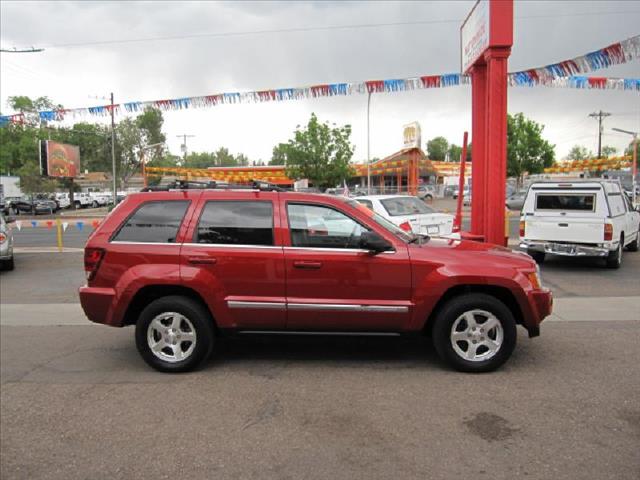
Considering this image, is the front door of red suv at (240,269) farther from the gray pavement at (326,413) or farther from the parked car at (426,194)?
the parked car at (426,194)

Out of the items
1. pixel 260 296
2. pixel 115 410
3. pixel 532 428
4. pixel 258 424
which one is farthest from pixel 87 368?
pixel 532 428

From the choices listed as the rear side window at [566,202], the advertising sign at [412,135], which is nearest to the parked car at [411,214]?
the rear side window at [566,202]

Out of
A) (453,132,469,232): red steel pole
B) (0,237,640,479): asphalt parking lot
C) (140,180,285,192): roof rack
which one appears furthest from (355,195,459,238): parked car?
(140,180,285,192): roof rack

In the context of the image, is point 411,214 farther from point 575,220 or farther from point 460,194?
point 575,220

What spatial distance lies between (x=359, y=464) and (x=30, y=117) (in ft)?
58.2

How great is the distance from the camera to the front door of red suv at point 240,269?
4898 millimetres

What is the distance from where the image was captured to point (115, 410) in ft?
14.1

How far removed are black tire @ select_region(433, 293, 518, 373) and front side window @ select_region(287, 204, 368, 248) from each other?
1.02 meters

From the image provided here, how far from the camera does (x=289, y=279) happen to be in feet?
16.0

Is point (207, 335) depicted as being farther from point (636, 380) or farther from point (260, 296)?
point (636, 380)

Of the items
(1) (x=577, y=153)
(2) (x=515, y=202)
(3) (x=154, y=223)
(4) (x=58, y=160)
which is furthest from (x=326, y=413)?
(1) (x=577, y=153)

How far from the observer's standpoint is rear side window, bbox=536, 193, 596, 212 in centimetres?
1091

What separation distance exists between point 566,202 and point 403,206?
3324mm

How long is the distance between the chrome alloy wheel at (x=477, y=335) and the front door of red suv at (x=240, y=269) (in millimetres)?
1592
